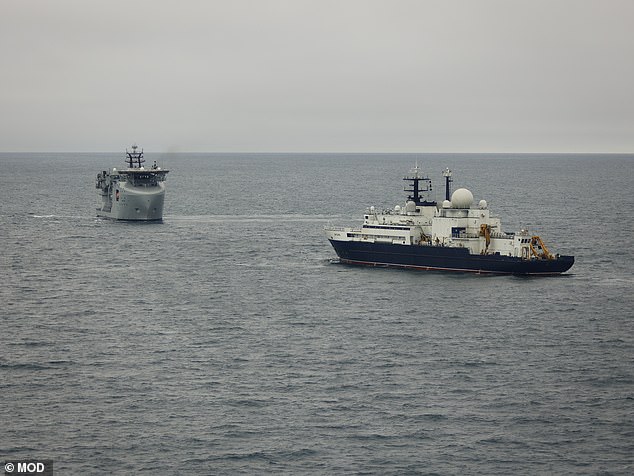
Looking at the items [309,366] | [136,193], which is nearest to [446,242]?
[309,366]

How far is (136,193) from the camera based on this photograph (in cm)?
14462

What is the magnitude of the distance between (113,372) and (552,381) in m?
26.6

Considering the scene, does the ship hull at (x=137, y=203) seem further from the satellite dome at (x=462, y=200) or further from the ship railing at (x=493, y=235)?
the ship railing at (x=493, y=235)

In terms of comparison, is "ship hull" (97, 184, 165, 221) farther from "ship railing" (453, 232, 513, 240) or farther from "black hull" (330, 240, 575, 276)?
"ship railing" (453, 232, 513, 240)

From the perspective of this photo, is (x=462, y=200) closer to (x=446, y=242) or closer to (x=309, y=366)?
(x=446, y=242)

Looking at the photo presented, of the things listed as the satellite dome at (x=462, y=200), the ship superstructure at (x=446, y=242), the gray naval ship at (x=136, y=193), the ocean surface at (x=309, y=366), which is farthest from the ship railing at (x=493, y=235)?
the gray naval ship at (x=136, y=193)

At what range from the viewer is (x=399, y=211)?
345 feet

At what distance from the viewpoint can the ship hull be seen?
476 ft

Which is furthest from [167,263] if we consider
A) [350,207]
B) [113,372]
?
[350,207]

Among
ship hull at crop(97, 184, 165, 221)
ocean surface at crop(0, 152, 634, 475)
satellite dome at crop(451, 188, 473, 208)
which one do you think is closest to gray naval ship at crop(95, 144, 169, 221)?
ship hull at crop(97, 184, 165, 221)

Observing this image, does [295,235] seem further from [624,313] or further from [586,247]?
[624,313]

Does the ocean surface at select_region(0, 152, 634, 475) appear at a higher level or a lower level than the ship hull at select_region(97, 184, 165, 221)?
lower

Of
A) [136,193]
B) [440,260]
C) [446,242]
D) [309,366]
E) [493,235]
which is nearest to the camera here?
[309,366]

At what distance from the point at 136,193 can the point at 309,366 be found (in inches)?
3528
